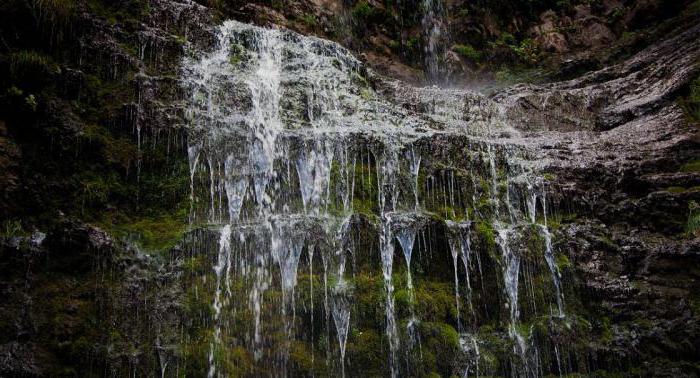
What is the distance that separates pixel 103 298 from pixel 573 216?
27.8ft

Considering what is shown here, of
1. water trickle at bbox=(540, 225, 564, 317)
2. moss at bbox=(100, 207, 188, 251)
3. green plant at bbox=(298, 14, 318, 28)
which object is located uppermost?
green plant at bbox=(298, 14, 318, 28)

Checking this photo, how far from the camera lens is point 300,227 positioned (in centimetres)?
838

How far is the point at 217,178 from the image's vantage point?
8.93 meters

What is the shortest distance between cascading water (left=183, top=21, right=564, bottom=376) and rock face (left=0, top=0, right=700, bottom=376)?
4cm

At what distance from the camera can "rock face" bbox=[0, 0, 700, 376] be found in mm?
7395

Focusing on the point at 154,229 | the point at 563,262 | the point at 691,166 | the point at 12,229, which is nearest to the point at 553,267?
the point at 563,262

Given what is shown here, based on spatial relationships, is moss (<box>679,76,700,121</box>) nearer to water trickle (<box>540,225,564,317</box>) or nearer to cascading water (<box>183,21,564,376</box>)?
cascading water (<box>183,21,564,376</box>)

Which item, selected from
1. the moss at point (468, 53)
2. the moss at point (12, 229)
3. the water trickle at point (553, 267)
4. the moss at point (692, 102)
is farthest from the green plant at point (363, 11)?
the moss at point (12, 229)

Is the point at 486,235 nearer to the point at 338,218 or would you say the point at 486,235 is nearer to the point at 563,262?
the point at 563,262

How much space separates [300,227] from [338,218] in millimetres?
812

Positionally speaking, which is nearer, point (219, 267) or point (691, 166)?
point (219, 267)

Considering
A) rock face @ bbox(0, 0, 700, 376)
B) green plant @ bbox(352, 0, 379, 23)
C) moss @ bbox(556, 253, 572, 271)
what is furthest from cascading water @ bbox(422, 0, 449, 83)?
moss @ bbox(556, 253, 572, 271)

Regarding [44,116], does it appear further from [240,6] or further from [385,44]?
[385,44]

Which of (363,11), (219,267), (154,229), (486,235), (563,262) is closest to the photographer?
(219,267)
